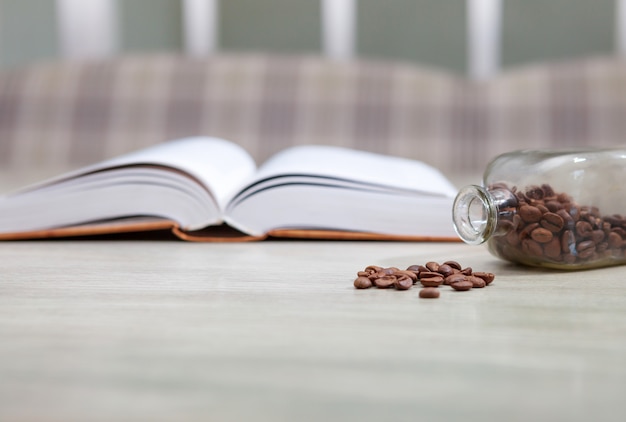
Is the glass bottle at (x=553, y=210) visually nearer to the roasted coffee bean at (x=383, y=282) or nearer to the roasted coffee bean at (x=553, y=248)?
the roasted coffee bean at (x=553, y=248)

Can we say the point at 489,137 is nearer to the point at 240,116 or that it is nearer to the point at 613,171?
the point at 240,116

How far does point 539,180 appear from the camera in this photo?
2.40 ft

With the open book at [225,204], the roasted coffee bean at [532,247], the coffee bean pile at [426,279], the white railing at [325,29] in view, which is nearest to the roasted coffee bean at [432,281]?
the coffee bean pile at [426,279]

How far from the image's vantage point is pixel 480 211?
28.5 inches

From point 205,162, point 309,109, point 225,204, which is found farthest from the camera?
point 309,109

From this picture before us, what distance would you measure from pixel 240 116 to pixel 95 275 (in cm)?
161

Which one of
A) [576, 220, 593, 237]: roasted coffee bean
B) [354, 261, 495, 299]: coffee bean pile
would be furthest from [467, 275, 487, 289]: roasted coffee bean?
[576, 220, 593, 237]: roasted coffee bean

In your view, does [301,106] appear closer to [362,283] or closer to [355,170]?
[355,170]

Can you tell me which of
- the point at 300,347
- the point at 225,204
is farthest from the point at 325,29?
the point at 300,347

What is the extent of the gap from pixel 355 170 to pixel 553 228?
0.42 meters

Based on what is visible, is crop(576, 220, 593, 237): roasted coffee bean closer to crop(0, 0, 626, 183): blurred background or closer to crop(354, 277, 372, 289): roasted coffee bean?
crop(354, 277, 372, 289): roasted coffee bean

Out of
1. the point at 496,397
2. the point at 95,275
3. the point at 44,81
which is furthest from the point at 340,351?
the point at 44,81

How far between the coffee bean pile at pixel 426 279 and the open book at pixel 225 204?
0.31 metres

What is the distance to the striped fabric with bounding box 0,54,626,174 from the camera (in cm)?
223
